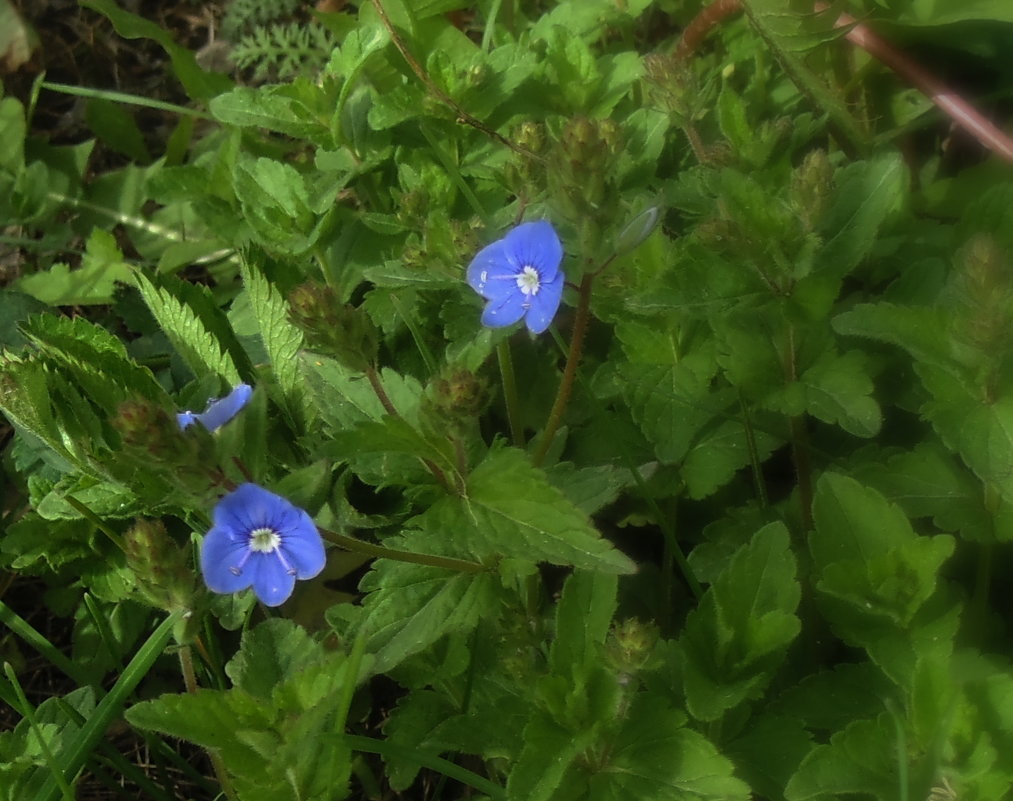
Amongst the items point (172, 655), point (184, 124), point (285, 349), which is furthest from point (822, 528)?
point (184, 124)

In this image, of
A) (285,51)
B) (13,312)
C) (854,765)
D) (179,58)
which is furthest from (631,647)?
(285,51)

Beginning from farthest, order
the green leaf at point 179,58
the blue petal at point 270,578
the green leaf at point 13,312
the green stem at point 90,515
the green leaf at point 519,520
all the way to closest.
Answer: the green leaf at point 179,58
the green leaf at point 13,312
the green stem at point 90,515
the blue petal at point 270,578
the green leaf at point 519,520

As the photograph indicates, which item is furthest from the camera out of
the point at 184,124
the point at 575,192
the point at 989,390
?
the point at 184,124

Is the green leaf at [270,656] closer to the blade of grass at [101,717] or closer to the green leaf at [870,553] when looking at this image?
the blade of grass at [101,717]

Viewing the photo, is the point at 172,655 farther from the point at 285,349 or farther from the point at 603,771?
the point at 603,771

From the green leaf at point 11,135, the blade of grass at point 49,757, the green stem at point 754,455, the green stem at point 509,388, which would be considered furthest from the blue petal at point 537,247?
the green leaf at point 11,135

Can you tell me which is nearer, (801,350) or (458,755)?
(801,350)

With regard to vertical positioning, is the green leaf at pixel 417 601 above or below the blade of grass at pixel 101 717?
above

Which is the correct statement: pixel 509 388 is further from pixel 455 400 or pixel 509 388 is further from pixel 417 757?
pixel 417 757
